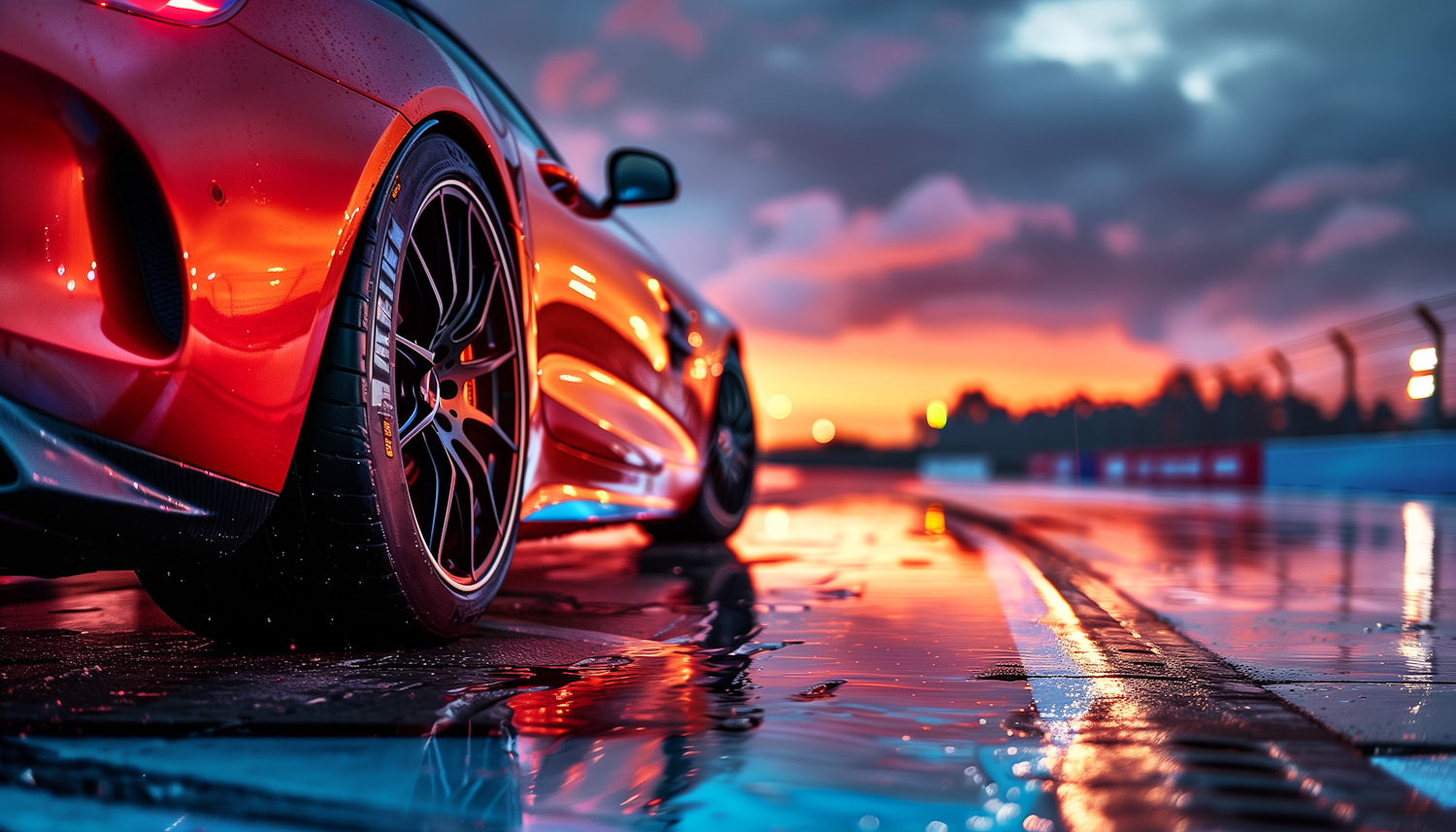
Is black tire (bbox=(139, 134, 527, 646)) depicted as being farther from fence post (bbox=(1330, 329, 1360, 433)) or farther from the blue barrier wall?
fence post (bbox=(1330, 329, 1360, 433))

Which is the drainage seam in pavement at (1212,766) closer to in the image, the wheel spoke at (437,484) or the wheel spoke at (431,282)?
the wheel spoke at (437,484)

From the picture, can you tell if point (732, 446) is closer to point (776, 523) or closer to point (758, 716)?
point (776, 523)

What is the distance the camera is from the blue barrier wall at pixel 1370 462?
578 inches

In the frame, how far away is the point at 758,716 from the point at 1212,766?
0.67 m

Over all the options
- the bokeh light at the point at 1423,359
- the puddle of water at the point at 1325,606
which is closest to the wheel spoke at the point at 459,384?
the puddle of water at the point at 1325,606

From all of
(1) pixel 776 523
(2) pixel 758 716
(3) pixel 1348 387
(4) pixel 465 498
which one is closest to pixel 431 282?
(4) pixel 465 498

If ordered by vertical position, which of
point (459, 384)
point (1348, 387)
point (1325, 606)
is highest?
point (1348, 387)

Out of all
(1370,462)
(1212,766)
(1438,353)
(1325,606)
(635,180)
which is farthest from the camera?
(1370,462)

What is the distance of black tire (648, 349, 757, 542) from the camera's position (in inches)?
212

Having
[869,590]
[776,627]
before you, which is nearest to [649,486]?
[869,590]

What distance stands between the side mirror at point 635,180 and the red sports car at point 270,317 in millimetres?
977

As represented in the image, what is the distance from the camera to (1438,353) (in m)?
15.9

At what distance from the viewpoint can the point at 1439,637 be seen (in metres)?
2.77

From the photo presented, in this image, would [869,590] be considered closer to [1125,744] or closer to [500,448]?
[500,448]
